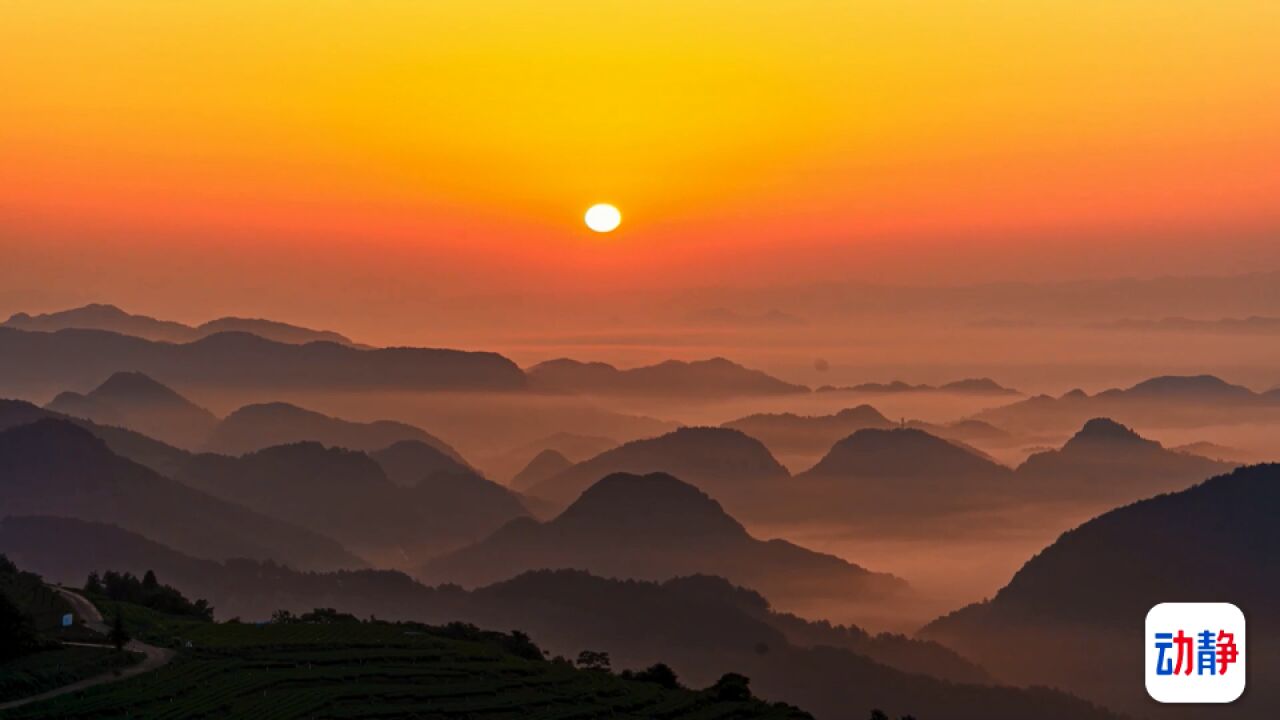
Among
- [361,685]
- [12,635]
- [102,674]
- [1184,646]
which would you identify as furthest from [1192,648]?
[12,635]

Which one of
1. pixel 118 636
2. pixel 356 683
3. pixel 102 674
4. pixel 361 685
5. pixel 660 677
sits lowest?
pixel 102 674

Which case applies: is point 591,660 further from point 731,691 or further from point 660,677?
point 731,691

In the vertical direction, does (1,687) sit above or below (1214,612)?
below

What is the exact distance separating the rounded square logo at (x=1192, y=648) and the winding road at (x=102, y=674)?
73.3 m

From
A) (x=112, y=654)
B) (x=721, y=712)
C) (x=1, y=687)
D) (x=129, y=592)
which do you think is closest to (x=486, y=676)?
(x=721, y=712)

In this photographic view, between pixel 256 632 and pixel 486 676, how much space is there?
2190cm

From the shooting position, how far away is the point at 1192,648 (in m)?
→ 89.4

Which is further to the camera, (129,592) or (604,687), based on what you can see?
(129,592)

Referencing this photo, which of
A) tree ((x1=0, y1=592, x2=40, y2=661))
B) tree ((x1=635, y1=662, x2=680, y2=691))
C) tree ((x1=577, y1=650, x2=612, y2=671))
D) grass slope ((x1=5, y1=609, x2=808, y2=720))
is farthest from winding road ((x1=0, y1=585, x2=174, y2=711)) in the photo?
tree ((x1=635, y1=662, x2=680, y2=691))

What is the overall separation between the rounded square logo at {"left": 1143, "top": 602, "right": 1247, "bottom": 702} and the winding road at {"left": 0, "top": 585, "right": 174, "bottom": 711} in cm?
7329

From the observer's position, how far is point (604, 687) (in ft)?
471

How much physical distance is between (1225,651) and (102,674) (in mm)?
79136

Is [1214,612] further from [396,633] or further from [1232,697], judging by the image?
[396,633]

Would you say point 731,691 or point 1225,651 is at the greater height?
point 1225,651
